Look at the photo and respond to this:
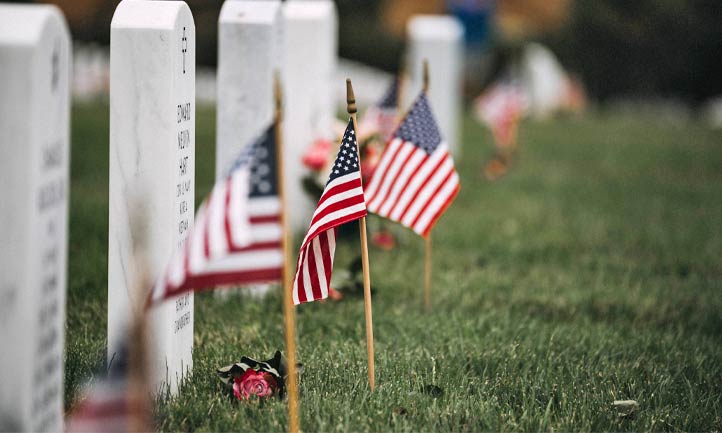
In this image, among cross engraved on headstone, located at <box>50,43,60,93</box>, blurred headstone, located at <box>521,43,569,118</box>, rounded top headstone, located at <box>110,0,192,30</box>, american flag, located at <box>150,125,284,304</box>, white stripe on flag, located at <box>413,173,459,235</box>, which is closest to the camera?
cross engraved on headstone, located at <box>50,43,60,93</box>

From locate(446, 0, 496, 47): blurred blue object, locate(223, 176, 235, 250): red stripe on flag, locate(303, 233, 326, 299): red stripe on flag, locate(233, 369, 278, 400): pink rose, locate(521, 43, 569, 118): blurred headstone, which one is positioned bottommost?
locate(233, 369, 278, 400): pink rose

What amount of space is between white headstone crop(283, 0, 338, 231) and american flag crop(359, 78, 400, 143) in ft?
1.51

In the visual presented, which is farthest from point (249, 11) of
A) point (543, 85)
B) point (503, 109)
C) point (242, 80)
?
point (543, 85)

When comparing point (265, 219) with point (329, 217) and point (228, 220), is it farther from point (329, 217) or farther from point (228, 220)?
point (329, 217)

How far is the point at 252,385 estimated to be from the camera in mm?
3809

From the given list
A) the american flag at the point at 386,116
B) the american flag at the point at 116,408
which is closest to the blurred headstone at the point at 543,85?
the american flag at the point at 386,116

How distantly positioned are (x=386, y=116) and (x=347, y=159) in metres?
3.54

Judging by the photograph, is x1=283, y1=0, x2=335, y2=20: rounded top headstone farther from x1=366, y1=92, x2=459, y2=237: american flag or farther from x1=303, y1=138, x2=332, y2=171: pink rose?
x1=366, y1=92, x2=459, y2=237: american flag

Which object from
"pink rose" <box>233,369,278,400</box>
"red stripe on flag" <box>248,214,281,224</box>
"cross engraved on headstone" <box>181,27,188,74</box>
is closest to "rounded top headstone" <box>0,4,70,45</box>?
"red stripe on flag" <box>248,214,281,224</box>

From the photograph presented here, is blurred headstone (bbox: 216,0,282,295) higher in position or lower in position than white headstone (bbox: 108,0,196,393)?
higher

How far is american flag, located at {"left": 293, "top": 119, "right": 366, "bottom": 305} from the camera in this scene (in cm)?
373

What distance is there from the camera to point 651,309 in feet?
18.8

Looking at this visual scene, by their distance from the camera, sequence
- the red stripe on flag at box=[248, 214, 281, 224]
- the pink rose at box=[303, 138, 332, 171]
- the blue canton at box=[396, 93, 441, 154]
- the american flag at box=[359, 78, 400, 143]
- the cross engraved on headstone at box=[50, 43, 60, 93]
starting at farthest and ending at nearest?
1. the american flag at box=[359, 78, 400, 143]
2. the pink rose at box=[303, 138, 332, 171]
3. the blue canton at box=[396, 93, 441, 154]
4. the red stripe on flag at box=[248, 214, 281, 224]
5. the cross engraved on headstone at box=[50, 43, 60, 93]

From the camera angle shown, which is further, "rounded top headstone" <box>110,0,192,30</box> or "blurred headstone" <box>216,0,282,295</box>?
"blurred headstone" <box>216,0,282,295</box>
